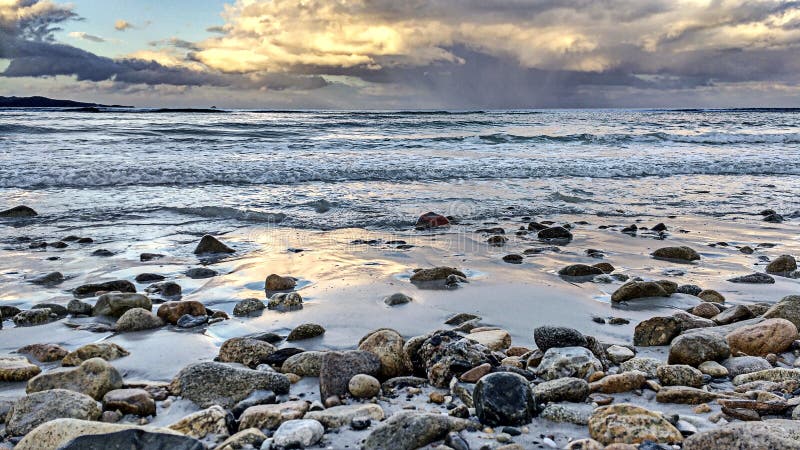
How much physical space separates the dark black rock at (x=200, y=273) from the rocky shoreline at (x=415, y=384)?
0.70m

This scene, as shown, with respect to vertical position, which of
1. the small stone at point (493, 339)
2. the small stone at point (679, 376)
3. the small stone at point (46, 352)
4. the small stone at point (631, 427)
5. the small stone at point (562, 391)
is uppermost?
the small stone at point (631, 427)

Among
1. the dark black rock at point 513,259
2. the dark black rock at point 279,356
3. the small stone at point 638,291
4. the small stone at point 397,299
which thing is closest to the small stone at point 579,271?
the dark black rock at point 513,259

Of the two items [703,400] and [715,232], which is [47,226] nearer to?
[703,400]

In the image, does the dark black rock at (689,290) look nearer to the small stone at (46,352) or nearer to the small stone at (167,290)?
the small stone at (167,290)

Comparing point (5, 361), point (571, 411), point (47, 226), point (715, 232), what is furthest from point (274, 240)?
point (715, 232)

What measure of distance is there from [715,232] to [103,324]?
7.27 meters

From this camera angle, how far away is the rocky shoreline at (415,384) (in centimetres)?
216

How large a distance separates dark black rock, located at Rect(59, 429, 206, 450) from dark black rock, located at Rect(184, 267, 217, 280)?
3335 millimetres

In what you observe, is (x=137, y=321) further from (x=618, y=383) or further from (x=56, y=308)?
(x=618, y=383)

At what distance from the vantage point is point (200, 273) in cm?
525

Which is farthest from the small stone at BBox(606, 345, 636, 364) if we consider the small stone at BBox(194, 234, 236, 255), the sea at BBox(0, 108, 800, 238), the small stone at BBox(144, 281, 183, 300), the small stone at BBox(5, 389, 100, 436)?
the sea at BBox(0, 108, 800, 238)

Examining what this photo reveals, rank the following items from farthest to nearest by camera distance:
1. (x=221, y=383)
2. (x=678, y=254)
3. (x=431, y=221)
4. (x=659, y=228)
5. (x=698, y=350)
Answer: (x=431, y=221)
(x=659, y=228)
(x=678, y=254)
(x=698, y=350)
(x=221, y=383)

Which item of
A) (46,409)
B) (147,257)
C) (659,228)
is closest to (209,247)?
(147,257)

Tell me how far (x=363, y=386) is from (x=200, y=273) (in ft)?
10.1
